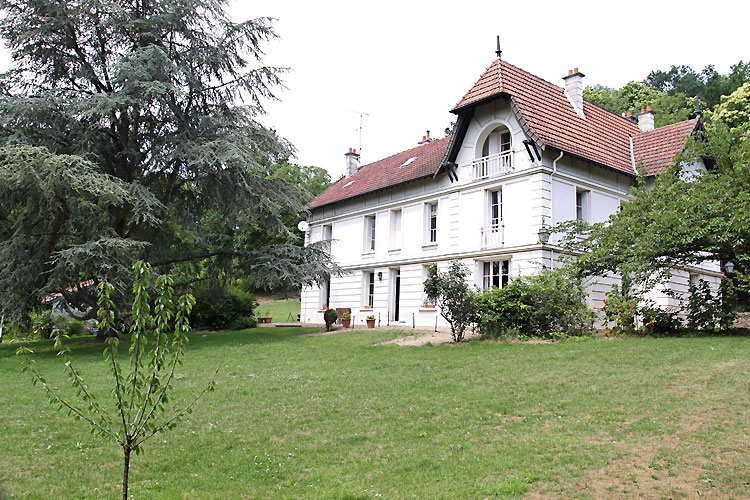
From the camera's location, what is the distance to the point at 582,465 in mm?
5430

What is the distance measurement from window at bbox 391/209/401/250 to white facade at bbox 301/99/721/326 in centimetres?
5

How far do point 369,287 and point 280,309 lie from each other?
58.5 ft

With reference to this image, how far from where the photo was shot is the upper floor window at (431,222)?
2258 centimetres

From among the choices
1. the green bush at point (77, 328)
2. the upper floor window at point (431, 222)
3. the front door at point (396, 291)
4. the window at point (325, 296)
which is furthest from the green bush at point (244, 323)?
the upper floor window at point (431, 222)

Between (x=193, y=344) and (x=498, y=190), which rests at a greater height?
(x=498, y=190)

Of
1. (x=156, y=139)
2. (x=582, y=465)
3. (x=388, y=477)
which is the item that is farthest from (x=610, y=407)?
(x=156, y=139)

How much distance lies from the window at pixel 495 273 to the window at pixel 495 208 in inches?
49.0

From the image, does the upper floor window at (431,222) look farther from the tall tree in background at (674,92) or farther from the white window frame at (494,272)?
the tall tree in background at (674,92)

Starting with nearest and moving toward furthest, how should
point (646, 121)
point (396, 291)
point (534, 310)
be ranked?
point (534, 310) < point (396, 291) < point (646, 121)

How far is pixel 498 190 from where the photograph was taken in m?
20.1

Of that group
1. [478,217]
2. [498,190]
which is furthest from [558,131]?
[478,217]

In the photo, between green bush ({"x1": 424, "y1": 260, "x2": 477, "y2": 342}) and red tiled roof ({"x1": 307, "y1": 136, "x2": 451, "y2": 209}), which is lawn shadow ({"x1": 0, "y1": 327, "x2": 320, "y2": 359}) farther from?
red tiled roof ({"x1": 307, "y1": 136, "x2": 451, "y2": 209})

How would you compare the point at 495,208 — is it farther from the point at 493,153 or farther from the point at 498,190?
the point at 493,153

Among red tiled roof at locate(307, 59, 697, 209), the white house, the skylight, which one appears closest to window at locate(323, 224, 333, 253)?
the white house
